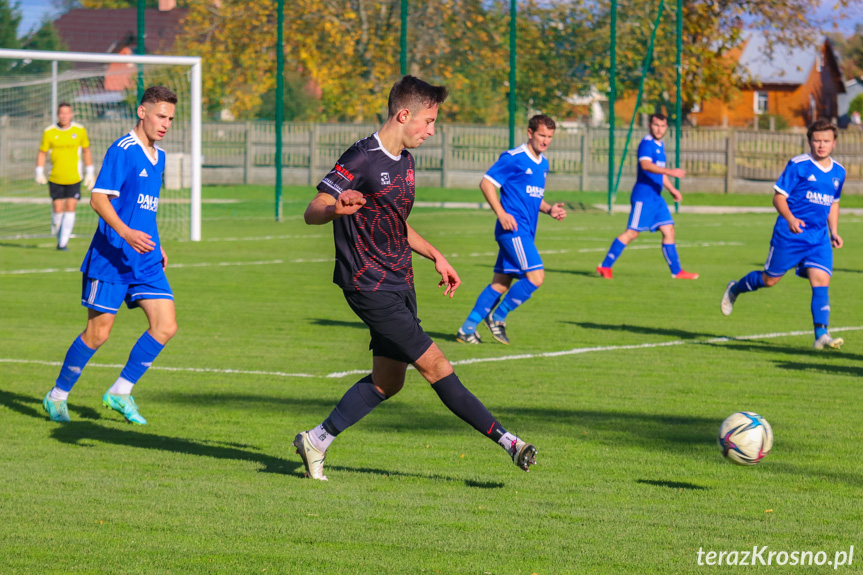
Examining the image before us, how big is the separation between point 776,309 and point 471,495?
8.48 meters

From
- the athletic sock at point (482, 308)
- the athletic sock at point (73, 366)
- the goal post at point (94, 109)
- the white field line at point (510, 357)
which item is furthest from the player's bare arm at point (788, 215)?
the goal post at point (94, 109)

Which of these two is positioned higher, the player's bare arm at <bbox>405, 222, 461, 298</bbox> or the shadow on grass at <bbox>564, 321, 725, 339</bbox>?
the player's bare arm at <bbox>405, 222, 461, 298</bbox>

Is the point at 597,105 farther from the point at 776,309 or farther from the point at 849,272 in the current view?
the point at 776,309

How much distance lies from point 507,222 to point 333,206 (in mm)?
5231

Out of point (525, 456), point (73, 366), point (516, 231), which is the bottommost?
point (525, 456)

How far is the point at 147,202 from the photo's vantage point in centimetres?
713

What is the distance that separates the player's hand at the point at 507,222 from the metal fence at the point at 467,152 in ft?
45.3

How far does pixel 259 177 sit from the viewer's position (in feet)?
83.7

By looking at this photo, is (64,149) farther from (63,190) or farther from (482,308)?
(482,308)

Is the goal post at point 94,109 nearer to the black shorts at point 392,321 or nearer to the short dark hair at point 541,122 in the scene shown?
the short dark hair at point 541,122

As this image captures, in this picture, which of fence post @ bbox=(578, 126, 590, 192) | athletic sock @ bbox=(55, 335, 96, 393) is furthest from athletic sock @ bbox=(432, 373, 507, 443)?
fence post @ bbox=(578, 126, 590, 192)

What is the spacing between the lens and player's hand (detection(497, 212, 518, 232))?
1024 centimetres

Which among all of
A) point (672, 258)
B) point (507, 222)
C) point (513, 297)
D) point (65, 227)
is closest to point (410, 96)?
point (507, 222)

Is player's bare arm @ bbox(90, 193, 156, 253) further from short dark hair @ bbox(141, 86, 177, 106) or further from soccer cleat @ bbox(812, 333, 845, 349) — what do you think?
soccer cleat @ bbox(812, 333, 845, 349)
